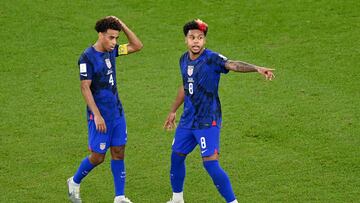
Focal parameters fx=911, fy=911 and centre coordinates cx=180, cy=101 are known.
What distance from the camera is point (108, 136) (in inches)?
410

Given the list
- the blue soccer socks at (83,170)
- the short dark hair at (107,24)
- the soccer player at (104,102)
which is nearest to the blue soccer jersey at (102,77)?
the soccer player at (104,102)

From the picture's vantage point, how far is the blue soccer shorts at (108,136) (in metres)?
10.4

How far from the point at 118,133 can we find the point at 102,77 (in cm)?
70

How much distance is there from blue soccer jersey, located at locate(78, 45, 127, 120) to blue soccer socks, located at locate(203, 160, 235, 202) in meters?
1.27

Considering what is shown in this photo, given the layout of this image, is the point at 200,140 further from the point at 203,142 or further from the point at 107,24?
the point at 107,24

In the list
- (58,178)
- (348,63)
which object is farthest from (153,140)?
(348,63)

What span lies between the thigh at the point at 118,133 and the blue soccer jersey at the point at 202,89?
0.75 metres

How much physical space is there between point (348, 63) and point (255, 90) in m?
1.84

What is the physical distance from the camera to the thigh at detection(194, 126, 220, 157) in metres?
10.0

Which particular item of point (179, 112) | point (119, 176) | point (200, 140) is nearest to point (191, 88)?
point (200, 140)

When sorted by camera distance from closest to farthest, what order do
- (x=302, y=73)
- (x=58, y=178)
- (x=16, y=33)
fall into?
(x=58, y=178)
(x=302, y=73)
(x=16, y=33)

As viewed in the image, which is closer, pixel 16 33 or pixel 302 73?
pixel 302 73

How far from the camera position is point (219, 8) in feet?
55.8

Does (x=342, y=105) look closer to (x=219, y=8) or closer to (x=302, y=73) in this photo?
(x=302, y=73)
